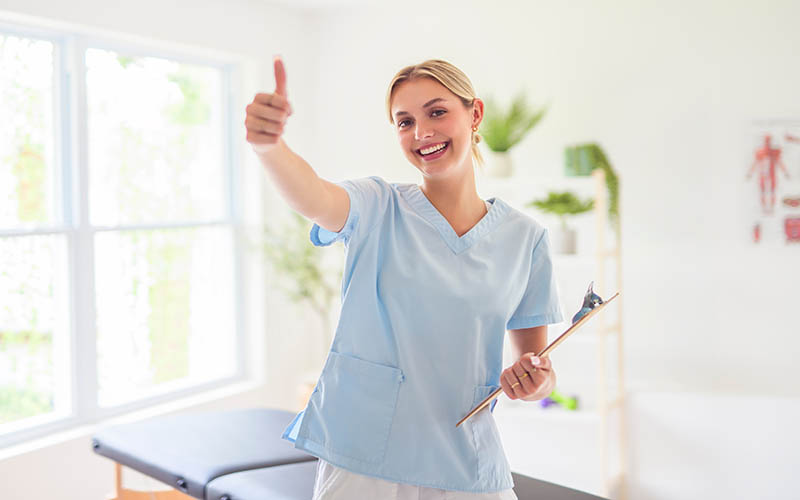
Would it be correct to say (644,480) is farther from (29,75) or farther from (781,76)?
(29,75)

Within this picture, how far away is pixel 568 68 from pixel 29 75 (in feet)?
7.70

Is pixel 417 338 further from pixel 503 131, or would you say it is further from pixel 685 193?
pixel 685 193

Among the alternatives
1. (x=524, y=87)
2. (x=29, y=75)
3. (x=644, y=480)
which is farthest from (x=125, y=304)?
(x=644, y=480)

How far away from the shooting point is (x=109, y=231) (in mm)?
3279

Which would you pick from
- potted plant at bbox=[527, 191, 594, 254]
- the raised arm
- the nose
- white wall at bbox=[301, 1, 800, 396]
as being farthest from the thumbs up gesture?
white wall at bbox=[301, 1, 800, 396]

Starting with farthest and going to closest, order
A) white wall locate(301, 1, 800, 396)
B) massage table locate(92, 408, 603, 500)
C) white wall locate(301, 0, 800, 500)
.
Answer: white wall locate(301, 1, 800, 396) < white wall locate(301, 0, 800, 500) < massage table locate(92, 408, 603, 500)

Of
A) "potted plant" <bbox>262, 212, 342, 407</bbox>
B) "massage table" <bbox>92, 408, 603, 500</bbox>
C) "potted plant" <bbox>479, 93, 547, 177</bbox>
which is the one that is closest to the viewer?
"massage table" <bbox>92, 408, 603, 500</bbox>

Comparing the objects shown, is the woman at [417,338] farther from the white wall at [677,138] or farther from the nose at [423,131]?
the white wall at [677,138]

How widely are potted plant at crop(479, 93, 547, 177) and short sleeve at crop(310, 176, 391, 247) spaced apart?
198cm

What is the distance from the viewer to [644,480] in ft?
9.66

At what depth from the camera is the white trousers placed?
3.60 feet

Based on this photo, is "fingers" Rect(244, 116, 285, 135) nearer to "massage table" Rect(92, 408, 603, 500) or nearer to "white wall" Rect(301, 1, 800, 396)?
"massage table" Rect(92, 408, 603, 500)

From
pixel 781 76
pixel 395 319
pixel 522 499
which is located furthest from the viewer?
pixel 781 76

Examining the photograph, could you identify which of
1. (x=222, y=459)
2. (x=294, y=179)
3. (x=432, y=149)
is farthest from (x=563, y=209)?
(x=294, y=179)
